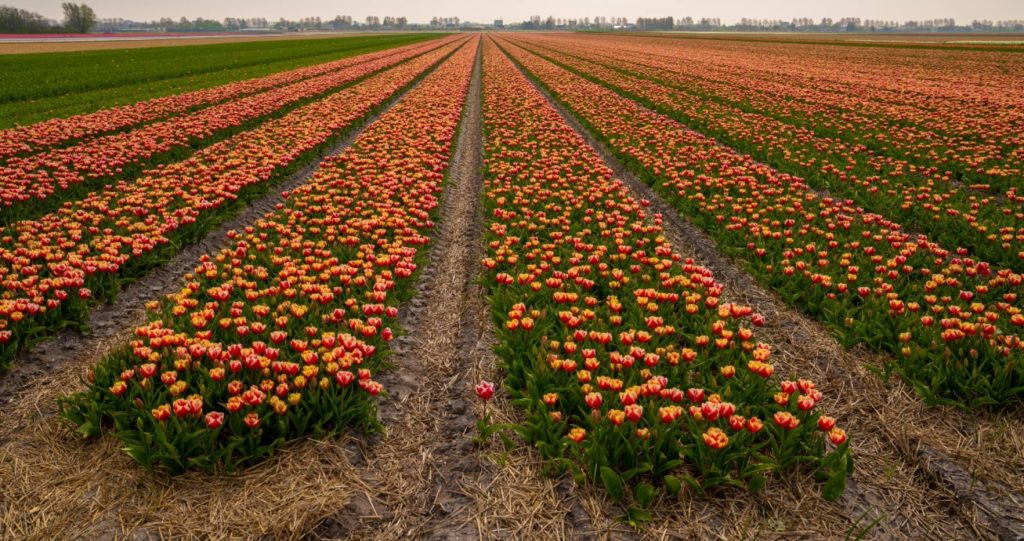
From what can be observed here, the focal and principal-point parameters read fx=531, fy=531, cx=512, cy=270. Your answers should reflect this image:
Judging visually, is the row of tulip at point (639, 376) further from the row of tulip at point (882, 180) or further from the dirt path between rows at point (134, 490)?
the row of tulip at point (882, 180)

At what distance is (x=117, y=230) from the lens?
24.4ft

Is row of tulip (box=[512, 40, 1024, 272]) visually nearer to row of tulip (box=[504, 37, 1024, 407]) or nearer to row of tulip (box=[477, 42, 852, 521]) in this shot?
row of tulip (box=[504, 37, 1024, 407])

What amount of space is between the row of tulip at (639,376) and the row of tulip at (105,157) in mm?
7570

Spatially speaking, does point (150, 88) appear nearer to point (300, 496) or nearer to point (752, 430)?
point (300, 496)

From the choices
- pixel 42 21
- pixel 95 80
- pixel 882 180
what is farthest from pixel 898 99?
pixel 42 21

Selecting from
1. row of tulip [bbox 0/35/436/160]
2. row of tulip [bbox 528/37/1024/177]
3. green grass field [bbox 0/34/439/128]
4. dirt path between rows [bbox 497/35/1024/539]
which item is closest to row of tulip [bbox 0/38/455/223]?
row of tulip [bbox 0/35/436/160]

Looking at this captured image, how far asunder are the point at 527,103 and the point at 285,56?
33.9 m

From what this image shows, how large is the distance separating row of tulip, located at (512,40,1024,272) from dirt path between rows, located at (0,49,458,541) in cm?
832

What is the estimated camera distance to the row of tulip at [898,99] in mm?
13031

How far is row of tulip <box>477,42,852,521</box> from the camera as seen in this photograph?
11.3 ft

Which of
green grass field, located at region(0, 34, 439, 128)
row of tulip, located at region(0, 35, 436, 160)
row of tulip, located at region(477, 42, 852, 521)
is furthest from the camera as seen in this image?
green grass field, located at region(0, 34, 439, 128)

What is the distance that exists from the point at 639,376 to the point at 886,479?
1774mm

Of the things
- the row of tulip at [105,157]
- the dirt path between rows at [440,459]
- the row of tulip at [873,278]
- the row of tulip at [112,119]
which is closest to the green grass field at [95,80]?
the row of tulip at [112,119]

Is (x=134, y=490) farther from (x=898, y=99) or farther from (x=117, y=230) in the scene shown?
(x=898, y=99)
